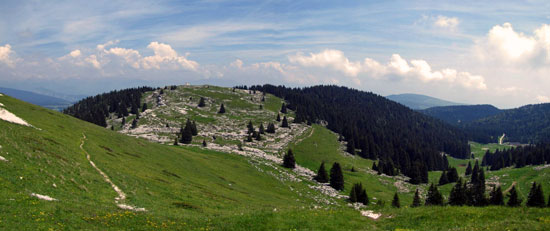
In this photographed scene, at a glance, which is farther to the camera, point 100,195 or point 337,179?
point 337,179

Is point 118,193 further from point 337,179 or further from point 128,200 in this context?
point 337,179

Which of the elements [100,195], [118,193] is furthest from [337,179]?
[100,195]

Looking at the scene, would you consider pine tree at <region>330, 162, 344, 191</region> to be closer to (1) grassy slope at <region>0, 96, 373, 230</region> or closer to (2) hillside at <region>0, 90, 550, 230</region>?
(2) hillside at <region>0, 90, 550, 230</region>

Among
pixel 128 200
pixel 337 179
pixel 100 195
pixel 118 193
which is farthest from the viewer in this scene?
pixel 337 179

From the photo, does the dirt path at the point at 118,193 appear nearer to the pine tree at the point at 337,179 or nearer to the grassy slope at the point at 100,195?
the grassy slope at the point at 100,195

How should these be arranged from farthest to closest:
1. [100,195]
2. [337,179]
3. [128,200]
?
1. [337,179]
2. [128,200]
3. [100,195]

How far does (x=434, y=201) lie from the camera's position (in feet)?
204

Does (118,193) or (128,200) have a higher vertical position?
(118,193)

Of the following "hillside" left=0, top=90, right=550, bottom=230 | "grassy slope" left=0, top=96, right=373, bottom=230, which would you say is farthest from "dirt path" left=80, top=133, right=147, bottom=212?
"grassy slope" left=0, top=96, right=373, bottom=230

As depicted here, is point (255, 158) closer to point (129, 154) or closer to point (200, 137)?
point (200, 137)

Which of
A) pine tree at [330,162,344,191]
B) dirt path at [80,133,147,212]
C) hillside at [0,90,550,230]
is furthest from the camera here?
pine tree at [330,162,344,191]

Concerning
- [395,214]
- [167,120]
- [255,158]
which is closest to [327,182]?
[255,158]

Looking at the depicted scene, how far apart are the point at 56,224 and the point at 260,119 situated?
152 meters

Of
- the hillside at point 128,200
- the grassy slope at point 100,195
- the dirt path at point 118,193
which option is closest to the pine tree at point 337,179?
the hillside at point 128,200
